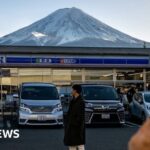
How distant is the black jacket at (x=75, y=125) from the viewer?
27.7ft

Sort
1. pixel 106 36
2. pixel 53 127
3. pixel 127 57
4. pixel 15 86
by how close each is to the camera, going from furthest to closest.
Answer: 1. pixel 106 36
2. pixel 127 57
3. pixel 15 86
4. pixel 53 127

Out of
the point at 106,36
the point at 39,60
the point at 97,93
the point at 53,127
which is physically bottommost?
the point at 53,127

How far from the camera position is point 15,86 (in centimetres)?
3055

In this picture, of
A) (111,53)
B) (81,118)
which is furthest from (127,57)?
(81,118)

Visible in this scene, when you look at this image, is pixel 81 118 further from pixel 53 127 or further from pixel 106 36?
pixel 106 36

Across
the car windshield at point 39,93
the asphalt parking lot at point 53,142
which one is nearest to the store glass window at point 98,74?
the car windshield at point 39,93

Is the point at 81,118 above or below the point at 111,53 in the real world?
below

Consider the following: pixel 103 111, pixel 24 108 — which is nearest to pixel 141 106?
pixel 103 111

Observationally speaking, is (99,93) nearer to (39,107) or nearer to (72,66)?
(39,107)

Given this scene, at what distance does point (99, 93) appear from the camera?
21.4 metres

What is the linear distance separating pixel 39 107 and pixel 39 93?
1377 mm

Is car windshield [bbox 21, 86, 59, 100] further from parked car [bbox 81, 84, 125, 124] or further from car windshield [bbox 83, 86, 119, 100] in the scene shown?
parked car [bbox 81, 84, 125, 124]

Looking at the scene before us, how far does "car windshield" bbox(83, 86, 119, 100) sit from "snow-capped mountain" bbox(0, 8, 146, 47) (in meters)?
46.4

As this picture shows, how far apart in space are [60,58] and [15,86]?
330cm
